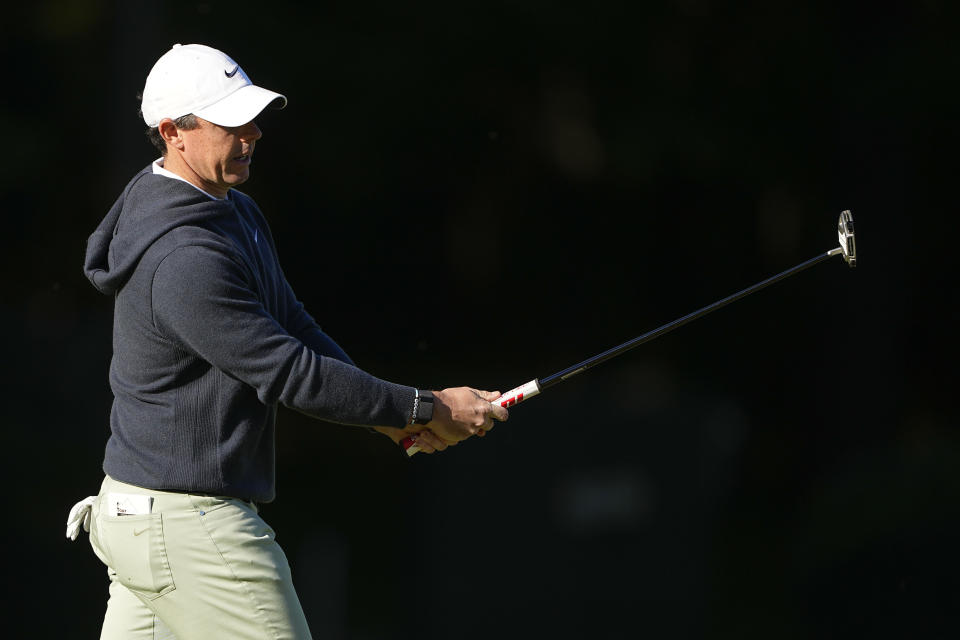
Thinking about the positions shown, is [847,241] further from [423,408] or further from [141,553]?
[141,553]

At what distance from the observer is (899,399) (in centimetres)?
449

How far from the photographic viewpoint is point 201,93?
2723mm

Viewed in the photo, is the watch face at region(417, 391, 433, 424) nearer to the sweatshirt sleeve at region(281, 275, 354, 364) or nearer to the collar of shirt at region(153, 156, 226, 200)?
the sweatshirt sleeve at region(281, 275, 354, 364)

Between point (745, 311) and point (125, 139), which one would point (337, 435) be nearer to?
point (125, 139)

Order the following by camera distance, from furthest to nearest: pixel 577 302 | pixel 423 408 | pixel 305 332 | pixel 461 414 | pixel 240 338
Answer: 1. pixel 577 302
2. pixel 305 332
3. pixel 461 414
4. pixel 423 408
5. pixel 240 338

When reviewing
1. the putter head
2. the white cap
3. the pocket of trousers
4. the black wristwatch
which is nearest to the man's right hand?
the black wristwatch

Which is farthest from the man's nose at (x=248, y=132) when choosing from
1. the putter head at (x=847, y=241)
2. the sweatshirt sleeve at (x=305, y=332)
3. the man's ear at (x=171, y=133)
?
the putter head at (x=847, y=241)

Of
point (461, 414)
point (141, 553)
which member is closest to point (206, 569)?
point (141, 553)

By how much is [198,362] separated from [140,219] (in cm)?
34

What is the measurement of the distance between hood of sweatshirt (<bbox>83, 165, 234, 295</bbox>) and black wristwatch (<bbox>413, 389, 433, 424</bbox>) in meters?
0.60

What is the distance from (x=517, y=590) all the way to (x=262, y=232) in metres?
1.91

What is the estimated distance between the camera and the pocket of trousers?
2662 millimetres

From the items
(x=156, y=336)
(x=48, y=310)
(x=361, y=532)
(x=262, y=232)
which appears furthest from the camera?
(x=361, y=532)

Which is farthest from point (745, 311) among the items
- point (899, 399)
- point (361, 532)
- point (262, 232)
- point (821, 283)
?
point (262, 232)
